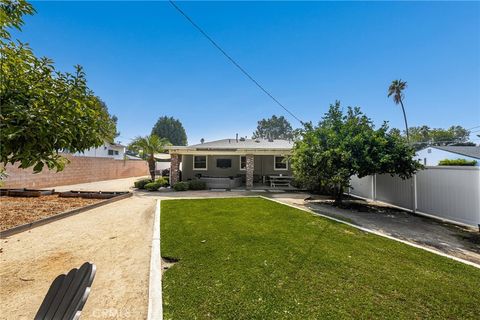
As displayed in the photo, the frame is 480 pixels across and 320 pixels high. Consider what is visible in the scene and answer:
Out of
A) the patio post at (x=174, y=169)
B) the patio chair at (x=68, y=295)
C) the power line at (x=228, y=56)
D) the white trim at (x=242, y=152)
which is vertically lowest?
the patio chair at (x=68, y=295)

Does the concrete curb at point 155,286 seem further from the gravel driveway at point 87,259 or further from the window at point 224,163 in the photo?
the window at point 224,163

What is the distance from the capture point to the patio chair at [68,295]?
5.73 ft

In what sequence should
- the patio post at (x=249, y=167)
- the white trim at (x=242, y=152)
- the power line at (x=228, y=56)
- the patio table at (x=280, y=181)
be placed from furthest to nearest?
1. the patio table at (x=280, y=181)
2. the patio post at (x=249, y=167)
3. the white trim at (x=242, y=152)
4. the power line at (x=228, y=56)

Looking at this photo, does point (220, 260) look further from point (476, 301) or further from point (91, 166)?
point (91, 166)

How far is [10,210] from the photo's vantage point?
26.8ft

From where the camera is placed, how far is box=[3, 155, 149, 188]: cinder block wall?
12992 millimetres

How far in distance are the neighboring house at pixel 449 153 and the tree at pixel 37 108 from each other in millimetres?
24077

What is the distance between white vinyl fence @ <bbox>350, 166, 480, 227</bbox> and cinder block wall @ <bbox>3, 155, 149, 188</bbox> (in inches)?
565

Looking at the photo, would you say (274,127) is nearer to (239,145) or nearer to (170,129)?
(170,129)

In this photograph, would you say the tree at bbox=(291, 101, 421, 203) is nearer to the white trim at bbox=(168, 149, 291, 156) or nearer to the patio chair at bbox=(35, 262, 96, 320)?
the white trim at bbox=(168, 149, 291, 156)

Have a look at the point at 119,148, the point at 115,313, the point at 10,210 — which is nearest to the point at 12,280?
the point at 115,313

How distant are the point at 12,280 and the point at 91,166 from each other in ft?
61.8

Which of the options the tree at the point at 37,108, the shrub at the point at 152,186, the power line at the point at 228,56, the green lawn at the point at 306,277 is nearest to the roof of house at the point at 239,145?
the shrub at the point at 152,186

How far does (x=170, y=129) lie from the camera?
6600cm
